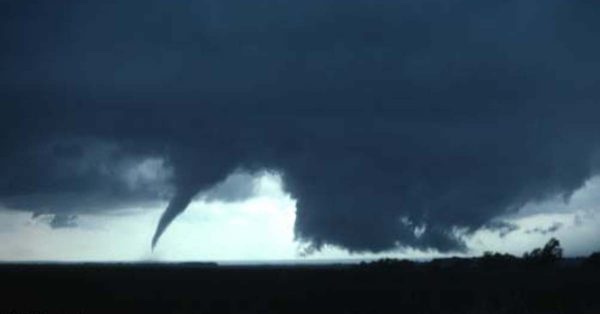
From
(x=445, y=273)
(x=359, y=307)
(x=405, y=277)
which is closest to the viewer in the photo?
(x=359, y=307)

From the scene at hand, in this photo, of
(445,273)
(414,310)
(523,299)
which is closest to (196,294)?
(414,310)

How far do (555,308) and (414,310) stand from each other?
444 inches

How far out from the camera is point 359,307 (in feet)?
184

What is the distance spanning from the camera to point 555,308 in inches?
2228

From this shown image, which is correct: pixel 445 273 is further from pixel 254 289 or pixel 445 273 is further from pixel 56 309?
pixel 56 309

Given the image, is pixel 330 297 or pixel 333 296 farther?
pixel 333 296

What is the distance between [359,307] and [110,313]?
18.7m

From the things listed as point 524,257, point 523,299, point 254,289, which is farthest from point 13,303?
point 524,257

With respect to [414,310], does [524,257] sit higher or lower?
higher

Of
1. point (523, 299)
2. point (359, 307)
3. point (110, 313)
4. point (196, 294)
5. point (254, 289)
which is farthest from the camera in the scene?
point (254, 289)

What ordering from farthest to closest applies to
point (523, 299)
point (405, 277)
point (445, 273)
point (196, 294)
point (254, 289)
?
point (445, 273) → point (405, 277) → point (254, 289) → point (196, 294) → point (523, 299)

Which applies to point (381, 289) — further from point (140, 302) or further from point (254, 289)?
point (140, 302)

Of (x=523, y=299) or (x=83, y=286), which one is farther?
(x=83, y=286)

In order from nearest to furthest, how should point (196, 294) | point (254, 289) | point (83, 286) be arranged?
point (196, 294) → point (254, 289) → point (83, 286)
